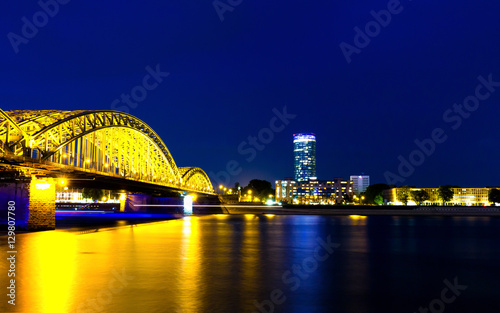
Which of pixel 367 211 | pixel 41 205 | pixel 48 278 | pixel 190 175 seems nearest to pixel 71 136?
pixel 41 205

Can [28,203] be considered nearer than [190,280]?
No

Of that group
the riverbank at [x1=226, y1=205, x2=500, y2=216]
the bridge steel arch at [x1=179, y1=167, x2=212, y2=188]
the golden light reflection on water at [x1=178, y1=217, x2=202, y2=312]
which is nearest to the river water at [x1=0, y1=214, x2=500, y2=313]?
the golden light reflection on water at [x1=178, y1=217, x2=202, y2=312]

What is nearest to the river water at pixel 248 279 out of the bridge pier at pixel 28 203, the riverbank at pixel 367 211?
the bridge pier at pixel 28 203

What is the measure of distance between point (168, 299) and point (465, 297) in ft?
34.2

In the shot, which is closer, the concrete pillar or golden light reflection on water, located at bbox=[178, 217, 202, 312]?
golden light reflection on water, located at bbox=[178, 217, 202, 312]

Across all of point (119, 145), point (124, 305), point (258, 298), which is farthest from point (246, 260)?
point (119, 145)

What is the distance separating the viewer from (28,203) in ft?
148

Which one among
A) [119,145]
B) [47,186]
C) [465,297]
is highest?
[119,145]

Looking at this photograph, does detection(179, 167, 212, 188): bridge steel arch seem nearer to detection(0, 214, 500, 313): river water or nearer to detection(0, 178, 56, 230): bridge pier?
detection(0, 178, 56, 230): bridge pier

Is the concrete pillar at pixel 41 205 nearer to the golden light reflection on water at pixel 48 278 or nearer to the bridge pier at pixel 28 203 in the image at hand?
the bridge pier at pixel 28 203

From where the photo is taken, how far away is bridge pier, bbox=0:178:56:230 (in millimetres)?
45178

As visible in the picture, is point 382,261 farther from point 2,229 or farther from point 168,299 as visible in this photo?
point 2,229

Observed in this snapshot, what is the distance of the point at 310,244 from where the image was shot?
34.8 meters

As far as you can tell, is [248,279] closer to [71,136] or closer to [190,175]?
[71,136]
